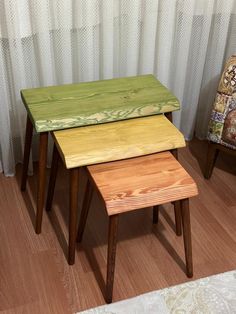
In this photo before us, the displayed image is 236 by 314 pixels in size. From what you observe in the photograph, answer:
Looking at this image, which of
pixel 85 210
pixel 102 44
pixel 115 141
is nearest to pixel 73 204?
pixel 85 210

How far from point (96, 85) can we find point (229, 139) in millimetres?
671

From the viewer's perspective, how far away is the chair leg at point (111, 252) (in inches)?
54.6

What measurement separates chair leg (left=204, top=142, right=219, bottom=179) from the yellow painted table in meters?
0.54

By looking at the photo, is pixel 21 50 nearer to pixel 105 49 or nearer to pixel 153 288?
pixel 105 49

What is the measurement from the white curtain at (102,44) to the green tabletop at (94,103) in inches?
10.3

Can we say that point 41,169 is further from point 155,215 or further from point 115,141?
point 155,215

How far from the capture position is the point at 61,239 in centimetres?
181

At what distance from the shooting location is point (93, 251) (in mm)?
1759

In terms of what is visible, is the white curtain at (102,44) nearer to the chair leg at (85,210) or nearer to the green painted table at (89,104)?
the green painted table at (89,104)

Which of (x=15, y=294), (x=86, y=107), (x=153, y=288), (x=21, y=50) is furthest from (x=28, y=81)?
(x=153, y=288)

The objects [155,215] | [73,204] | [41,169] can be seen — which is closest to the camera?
[73,204]

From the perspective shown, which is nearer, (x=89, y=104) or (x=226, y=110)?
(x=89, y=104)

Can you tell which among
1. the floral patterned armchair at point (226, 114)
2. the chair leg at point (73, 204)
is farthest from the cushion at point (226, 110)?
the chair leg at point (73, 204)

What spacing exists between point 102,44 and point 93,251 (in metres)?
0.92
